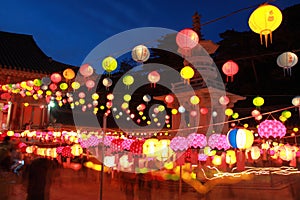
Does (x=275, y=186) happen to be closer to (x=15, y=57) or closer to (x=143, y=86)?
(x=15, y=57)

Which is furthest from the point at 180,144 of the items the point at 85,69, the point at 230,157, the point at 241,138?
the point at 85,69

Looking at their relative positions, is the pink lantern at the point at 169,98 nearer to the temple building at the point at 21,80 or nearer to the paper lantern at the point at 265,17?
the temple building at the point at 21,80

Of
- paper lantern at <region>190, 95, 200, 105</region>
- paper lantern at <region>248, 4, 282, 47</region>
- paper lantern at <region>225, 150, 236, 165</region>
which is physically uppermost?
paper lantern at <region>248, 4, 282, 47</region>

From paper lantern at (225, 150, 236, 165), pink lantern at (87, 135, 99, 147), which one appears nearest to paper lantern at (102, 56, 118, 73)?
paper lantern at (225, 150, 236, 165)

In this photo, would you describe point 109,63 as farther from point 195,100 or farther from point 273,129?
point 273,129

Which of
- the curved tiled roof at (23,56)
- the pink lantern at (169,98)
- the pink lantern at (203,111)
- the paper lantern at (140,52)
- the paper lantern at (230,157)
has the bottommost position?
the paper lantern at (230,157)

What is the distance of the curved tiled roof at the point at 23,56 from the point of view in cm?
1312

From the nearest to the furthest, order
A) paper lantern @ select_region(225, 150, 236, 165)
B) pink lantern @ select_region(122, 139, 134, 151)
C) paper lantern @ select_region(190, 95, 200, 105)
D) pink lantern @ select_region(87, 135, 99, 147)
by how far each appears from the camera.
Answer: paper lantern @ select_region(225, 150, 236, 165) → paper lantern @ select_region(190, 95, 200, 105) → pink lantern @ select_region(122, 139, 134, 151) → pink lantern @ select_region(87, 135, 99, 147)

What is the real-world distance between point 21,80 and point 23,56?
236 centimetres

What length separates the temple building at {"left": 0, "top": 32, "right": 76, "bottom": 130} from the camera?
12805 millimetres

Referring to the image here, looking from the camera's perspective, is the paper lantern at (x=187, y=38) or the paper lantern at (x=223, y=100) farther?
the paper lantern at (x=223, y=100)

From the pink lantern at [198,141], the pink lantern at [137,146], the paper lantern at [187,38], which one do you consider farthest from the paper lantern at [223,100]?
the paper lantern at [187,38]

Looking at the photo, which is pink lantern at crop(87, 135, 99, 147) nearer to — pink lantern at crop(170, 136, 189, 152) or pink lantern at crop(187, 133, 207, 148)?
pink lantern at crop(170, 136, 189, 152)

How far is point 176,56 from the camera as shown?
955 inches
